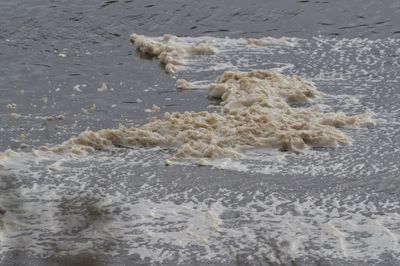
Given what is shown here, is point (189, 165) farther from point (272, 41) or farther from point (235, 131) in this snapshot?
point (272, 41)

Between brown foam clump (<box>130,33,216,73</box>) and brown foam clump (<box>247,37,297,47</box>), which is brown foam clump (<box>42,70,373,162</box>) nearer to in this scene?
brown foam clump (<box>130,33,216,73</box>)

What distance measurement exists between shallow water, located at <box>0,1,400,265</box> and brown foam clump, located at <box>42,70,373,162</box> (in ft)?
0.46

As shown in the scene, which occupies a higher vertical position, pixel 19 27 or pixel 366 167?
pixel 19 27

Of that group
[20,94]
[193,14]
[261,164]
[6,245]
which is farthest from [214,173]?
[193,14]

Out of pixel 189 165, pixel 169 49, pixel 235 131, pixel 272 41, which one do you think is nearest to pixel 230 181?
pixel 189 165

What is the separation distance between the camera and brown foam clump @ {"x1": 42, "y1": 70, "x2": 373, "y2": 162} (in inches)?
281

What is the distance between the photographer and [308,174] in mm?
6742

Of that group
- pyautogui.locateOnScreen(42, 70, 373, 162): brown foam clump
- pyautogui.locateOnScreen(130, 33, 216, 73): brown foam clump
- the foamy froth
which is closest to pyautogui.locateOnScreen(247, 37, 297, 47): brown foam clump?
pyautogui.locateOnScreen(130, 33, 216, 73): brown foam clump

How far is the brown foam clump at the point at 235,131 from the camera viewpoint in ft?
23.4

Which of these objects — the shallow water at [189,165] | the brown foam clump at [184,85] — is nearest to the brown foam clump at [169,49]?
the shallow water at [189,165]

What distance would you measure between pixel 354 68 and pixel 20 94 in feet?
11.0

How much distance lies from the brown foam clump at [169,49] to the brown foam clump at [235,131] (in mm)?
1310

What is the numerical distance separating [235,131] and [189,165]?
1.99 feet

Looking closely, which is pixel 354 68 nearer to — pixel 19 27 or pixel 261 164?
pixel 261 164
